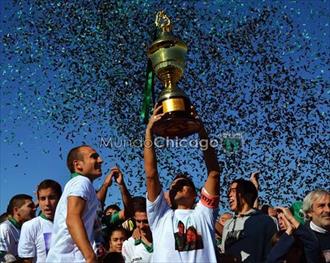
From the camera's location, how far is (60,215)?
4051 millimetres

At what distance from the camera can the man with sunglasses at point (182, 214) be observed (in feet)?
13.0

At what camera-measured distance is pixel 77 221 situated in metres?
3.75

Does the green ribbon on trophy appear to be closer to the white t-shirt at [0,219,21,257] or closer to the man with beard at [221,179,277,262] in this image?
the man with beard at [221,179,277,262]

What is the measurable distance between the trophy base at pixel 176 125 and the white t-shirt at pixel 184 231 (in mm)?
649

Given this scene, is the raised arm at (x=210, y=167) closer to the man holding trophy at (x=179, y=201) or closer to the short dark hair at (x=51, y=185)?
the man holding trophy at (x=179, y=201)

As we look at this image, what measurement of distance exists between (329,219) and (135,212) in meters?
2.14

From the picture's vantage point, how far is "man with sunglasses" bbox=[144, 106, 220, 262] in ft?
13.0

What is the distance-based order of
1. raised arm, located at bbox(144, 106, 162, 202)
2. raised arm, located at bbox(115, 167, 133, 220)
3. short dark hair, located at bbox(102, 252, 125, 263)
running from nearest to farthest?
raised arm, located at bbox(144, 106, 162, 202)
short dark hair, located at bbox(102, 252, 125, 263)
raised arm, located at bbox(115, 167, 133, 220)

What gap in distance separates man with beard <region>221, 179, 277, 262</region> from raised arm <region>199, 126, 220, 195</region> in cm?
76

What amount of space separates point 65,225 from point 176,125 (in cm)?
131

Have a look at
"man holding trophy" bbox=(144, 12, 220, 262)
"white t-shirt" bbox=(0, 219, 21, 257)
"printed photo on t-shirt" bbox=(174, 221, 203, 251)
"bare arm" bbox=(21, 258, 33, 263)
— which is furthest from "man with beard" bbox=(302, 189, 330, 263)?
"white t-shirt" bbox=(0, 219, 21, 257)

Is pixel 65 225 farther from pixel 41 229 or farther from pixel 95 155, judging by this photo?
pixel 41 229

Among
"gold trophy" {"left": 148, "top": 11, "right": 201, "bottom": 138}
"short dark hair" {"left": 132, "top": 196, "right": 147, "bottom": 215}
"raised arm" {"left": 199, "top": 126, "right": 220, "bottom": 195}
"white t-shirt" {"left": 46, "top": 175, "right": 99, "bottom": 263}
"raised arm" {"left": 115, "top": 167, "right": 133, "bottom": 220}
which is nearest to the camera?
"white t-shirt" {"left": 46, "top": 175, "right": 99, "bottom": 263}

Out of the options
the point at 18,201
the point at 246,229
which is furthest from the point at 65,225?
the point at 18,201
